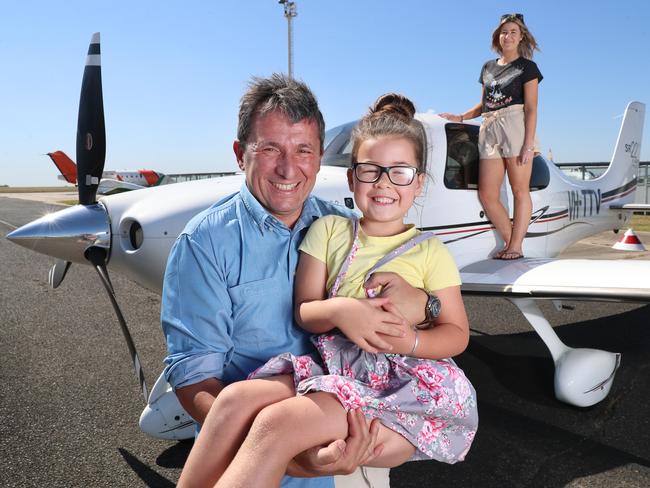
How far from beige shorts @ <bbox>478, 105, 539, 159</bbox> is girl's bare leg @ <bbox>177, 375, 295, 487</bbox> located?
3.27 m

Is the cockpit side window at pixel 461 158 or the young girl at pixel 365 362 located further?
the cockpit side window at pixel 461 158

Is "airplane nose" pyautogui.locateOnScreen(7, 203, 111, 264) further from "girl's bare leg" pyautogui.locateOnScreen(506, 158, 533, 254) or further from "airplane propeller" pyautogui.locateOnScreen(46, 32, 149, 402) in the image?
"girl's bare leg" pyautogui.locateOnScreen(506, 158, 533, 254)

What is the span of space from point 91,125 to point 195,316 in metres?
3.04

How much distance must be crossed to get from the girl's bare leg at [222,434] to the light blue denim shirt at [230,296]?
23cm

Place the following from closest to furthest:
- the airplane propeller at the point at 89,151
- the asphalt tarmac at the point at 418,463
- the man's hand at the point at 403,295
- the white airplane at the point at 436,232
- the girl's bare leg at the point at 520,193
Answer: the man's hand at the point at 403,295 < the asphalt tarmac at the point at 418,463 < the white airplane at the point at 436,232 < the airplane propeller at the point at 89,151 < the girl's bare leg at the point at 520,193

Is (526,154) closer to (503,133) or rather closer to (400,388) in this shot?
(503,133)

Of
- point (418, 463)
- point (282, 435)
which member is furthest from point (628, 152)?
point (282, 435)

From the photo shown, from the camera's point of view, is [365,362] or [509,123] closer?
[365,362]

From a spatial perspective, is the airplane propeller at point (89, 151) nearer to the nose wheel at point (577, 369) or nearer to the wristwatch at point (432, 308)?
the wristwatch at point (432, 308)

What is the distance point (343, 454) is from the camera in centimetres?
125

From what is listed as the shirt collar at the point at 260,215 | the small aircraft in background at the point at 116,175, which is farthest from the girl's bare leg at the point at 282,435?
A: the small aircraft in background at the point at 116,175

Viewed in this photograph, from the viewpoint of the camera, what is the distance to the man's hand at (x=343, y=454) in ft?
4.04

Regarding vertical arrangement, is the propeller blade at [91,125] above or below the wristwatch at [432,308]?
above

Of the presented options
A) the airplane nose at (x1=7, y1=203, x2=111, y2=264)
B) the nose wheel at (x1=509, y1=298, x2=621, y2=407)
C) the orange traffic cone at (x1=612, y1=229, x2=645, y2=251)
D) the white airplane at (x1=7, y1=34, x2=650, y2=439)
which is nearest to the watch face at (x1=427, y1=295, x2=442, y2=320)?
the white airplane at (x1=7, y1=34, x2=650, y2=439)
